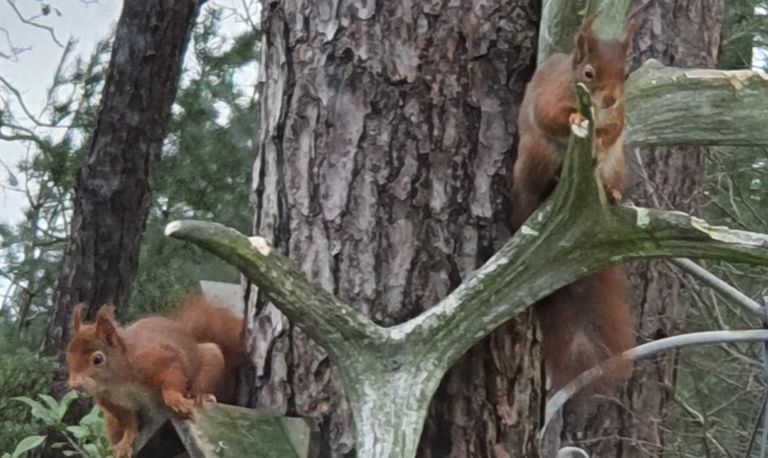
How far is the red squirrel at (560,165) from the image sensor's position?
4.17 ft

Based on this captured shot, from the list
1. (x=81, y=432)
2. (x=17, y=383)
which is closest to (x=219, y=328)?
(x=81, y=432)

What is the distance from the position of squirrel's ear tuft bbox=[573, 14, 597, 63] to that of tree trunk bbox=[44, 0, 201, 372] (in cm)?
186

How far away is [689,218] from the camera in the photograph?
1.23m

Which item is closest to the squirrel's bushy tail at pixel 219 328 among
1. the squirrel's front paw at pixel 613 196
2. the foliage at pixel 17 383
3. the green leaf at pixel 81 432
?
the green leaf at pixel 81 432

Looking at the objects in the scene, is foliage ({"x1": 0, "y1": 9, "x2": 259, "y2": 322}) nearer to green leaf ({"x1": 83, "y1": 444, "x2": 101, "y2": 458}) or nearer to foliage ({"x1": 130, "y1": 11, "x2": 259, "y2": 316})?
foliage ({"x1": 130, "y1": 11, "x2": 259, "y2": 316})

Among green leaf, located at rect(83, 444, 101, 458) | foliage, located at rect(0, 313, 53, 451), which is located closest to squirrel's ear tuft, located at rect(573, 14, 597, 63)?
green leaf, located at rect(83, 444, 101, 458)

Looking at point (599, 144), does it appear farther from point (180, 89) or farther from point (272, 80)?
point (180, 89)

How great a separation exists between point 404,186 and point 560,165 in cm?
18

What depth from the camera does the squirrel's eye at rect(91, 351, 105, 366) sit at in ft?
4.62

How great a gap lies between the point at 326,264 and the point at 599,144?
334 mm

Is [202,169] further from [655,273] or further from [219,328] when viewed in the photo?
Result: [219,328]

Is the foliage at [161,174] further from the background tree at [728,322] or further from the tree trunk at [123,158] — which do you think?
the background tree at [728,322]

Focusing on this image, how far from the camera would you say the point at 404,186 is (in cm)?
136

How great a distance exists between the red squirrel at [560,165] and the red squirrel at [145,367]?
1.24 feet
